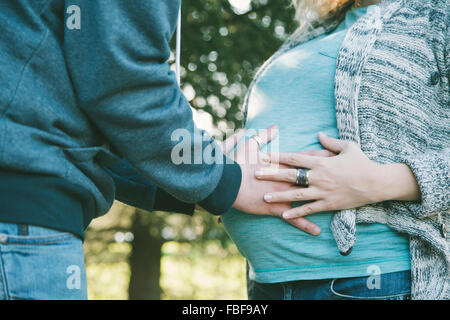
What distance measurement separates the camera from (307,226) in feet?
3.89

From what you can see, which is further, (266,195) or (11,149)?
(266,195)

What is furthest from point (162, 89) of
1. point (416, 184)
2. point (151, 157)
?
point (416, 184)

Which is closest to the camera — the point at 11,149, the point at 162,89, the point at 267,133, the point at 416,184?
the point at 11,149

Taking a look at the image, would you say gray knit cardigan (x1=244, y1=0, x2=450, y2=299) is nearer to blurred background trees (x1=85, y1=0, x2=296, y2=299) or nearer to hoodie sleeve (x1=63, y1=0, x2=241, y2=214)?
hoodie sleeve (x1=63, y1=0, x2=241, y2=214)

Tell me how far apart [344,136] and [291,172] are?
0.60 feet

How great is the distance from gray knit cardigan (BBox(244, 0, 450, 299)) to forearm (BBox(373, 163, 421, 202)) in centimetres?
2

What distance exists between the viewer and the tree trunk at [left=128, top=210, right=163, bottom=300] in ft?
13.4

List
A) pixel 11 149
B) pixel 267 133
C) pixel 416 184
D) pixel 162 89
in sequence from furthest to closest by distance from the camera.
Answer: pixel 267 133, pixel 416 184, pixel 162 89, pixel 11 149

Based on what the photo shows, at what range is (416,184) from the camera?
1.14 m

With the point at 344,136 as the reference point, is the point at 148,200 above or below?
below

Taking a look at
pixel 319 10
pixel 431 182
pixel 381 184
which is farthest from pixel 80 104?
pixel 319 10

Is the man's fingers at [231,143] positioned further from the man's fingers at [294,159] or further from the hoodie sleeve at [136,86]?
the hoodie sleeve at [136,86]
